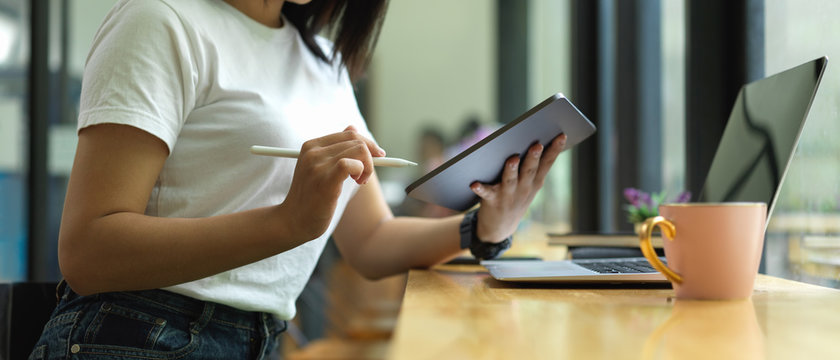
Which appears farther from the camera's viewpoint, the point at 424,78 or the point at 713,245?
the point at 424,78

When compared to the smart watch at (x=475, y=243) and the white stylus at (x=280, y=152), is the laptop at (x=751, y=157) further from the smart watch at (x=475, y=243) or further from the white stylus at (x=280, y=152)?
the white stylus at (x=280, y=152)

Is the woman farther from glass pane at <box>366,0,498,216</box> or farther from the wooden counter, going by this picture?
glass pane at <box>366,0,498,216</box>

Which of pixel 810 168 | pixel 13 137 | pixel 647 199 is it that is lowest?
pixel 13 137

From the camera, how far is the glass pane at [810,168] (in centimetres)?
99

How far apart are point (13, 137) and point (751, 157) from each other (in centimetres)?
243

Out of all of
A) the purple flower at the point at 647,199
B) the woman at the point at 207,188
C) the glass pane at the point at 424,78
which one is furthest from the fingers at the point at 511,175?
the glass pane at the point at 424,78

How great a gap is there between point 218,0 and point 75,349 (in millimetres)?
480

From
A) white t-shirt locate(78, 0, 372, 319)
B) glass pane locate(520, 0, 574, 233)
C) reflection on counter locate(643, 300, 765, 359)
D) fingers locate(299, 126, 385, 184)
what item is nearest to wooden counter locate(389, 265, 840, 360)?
reflection on counter locate(643, 300, 765, 359)

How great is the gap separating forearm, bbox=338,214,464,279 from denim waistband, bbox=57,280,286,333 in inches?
9.9

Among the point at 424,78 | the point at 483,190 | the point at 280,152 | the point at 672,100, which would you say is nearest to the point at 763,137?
the point at 483,190

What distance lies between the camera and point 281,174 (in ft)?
2.88

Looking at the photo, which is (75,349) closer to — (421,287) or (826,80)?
(421,287)

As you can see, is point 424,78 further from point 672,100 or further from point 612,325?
point 612,325

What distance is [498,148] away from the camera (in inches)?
30.8
